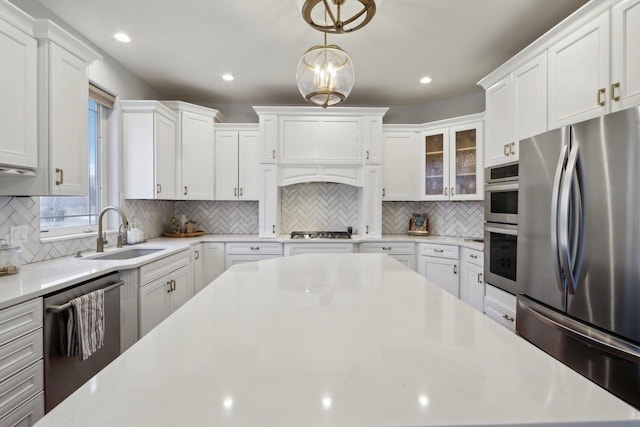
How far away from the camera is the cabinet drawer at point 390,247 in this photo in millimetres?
3744

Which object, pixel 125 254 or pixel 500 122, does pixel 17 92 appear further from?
pixel 500 122

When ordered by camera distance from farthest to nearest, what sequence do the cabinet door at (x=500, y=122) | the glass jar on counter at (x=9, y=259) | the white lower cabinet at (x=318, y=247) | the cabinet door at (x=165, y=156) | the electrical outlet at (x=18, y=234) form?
1. the white lower cabinet at (x=318, y=247)
2. the cabinet door at (x=165, y=156)
3. the cabinet door at (x=500, y=122)
4. the electrical outlet at (x=18, y=234)
5. the glass jar on counter at (x=9, y=259)

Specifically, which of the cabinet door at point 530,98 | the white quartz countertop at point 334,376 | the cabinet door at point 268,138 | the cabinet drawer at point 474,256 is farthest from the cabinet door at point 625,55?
the cabinet door at point 268,138

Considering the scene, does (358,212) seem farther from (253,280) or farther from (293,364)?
(293,364)

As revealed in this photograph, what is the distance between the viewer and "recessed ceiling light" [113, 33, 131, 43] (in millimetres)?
2594

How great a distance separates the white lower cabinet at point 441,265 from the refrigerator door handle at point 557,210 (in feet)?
5.79

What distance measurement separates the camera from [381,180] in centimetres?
386

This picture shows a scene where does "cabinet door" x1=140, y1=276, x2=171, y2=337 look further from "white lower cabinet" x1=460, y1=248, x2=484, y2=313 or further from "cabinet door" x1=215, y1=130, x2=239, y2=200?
"white lower cabinet" x1=460, y1=248, x2=484, y2=313

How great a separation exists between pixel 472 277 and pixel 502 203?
1.08 metres

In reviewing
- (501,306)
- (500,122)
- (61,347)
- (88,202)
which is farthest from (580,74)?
(88,202)

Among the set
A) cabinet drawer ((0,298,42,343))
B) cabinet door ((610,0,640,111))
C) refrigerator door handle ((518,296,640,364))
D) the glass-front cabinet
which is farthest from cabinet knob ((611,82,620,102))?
cabinet drawer ((0,298,42,343))

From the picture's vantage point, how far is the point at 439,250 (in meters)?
3.60

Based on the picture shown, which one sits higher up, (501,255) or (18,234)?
(18,234)

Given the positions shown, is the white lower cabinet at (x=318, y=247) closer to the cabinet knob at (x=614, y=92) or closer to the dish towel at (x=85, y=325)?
the dish towel at (x=85, y=325)
